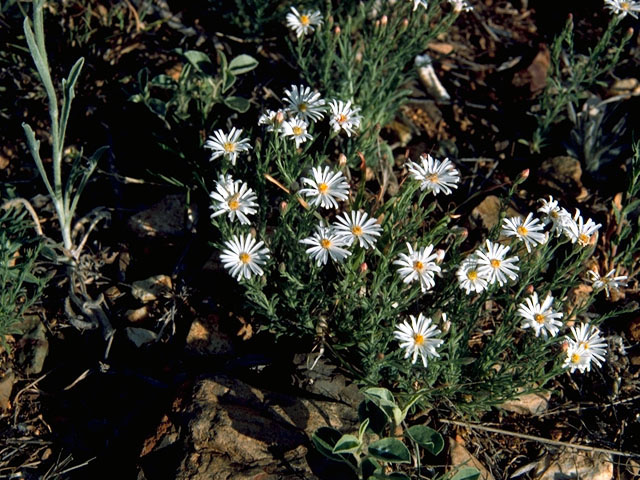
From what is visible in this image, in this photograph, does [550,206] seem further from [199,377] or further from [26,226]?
[26,226]

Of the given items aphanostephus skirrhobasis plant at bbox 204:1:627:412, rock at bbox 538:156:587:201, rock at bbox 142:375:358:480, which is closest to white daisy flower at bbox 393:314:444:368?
aphanostephus skirrhobasis plant at bbox 204:1:627:412

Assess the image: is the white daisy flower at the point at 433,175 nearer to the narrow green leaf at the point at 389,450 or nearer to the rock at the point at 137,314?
the narrow green leaf at the point at 389,450

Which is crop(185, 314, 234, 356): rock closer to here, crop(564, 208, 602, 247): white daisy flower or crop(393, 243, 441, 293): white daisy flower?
crop(393, 243, 441, 293): white daisy flower

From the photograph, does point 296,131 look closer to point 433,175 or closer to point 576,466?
point 433,175

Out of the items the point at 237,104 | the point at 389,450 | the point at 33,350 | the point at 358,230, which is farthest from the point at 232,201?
the point at 33,350

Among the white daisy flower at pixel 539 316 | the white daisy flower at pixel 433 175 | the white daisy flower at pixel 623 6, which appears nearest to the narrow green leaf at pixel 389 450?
the white daisy flower at pixel 539 316

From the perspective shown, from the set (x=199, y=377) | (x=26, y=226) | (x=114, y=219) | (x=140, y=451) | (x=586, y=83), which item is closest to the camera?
(x=140, y=451)

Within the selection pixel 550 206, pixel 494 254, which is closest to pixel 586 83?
pixel 550 206
